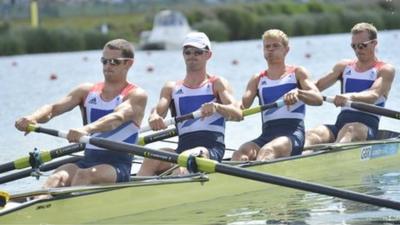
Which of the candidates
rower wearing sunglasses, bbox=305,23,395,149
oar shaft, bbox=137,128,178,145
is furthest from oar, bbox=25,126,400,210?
rower wearing sunglasses, bbox=305,23,395,149

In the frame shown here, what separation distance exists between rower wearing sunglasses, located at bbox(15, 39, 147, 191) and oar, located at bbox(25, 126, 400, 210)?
0.31m

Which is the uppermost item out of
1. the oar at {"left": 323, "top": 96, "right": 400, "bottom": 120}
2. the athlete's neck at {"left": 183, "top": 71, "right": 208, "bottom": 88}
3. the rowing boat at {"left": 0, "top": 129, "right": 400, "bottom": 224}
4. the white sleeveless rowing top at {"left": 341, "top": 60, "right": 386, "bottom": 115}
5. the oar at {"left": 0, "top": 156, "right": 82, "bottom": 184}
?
the athlete's neck at {"left": 183, "top": 71, "right": 208, "bottom": 88}

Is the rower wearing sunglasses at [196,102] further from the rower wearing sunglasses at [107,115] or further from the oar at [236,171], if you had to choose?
the oar at [236,171]

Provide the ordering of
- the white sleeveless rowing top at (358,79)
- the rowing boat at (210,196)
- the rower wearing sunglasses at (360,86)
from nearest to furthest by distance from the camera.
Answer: the rowing boat at (210,196), the rower wearing sunglasses at (360,86), the white sleeveless rowing top at (358,79)

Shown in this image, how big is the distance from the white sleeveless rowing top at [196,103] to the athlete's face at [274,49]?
1.06 m

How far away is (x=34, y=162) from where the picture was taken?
974cm

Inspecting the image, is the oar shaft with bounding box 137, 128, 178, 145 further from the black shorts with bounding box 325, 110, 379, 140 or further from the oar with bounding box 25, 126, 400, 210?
the black shorts with bounding box 325, 110, 379, 140

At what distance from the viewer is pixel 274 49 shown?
11703 millimetres

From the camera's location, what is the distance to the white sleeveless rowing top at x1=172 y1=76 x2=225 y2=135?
10.8m

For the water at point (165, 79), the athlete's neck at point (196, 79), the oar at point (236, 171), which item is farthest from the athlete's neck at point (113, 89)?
the water at point (165, 79)

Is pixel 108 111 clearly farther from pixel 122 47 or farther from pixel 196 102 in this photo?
pixel 196 102

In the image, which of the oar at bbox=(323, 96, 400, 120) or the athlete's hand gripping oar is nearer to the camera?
the athlete's hand gripping oar

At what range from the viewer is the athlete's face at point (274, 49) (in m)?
11.6

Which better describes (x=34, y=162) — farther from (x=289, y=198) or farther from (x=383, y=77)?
(x=383, y=77)
